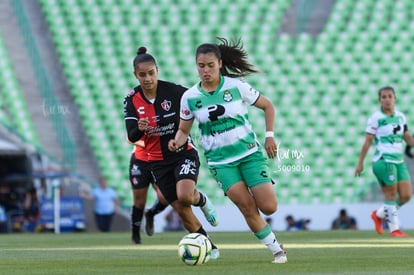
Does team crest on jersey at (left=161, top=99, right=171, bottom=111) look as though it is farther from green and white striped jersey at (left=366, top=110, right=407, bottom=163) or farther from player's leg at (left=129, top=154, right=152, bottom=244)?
green and white striped jersey at (left=366, top=110, right=407, bottom=163)

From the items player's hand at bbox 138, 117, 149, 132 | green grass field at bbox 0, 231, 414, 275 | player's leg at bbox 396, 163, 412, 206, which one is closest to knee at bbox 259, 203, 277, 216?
green grass field at bbox 0, 231, 414, 275

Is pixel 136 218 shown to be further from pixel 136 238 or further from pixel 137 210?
pixel 136 238

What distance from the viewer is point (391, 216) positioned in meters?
16.5

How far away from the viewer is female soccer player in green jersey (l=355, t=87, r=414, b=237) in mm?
16250

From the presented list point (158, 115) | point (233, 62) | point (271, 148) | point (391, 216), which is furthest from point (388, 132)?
point (271, 148)

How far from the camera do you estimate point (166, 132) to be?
1148 cm

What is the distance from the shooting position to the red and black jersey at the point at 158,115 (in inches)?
446

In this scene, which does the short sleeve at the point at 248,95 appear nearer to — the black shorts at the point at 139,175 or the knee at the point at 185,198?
the knee at the point at 185,198

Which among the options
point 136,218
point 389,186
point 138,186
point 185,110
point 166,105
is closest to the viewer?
point 185,110

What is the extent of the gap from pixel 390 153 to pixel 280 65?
1124cm

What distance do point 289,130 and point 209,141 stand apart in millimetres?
16727

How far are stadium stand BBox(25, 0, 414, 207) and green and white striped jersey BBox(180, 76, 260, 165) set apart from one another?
50.4ft

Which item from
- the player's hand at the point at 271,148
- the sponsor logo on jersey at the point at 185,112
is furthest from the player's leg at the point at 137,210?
the player's hand at the point at 271,148

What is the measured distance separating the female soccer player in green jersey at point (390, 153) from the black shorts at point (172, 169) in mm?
5381
